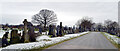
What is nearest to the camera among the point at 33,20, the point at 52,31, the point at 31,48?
the point at 31,48

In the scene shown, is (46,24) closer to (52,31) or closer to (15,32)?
(52,31)

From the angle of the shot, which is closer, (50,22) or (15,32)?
(15,32)

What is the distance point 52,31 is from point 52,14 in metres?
28.2

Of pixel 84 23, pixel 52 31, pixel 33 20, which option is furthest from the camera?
pixel 84 23

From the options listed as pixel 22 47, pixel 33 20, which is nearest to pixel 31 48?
pixel 22 47

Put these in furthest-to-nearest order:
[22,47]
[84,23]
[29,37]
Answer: [84,23]
[29,37]
[22,47]

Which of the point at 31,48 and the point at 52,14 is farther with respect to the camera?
the point at 52,14

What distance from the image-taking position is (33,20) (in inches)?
2290

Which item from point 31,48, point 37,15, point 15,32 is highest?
point 37,15

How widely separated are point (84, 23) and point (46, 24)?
→ 36751mm

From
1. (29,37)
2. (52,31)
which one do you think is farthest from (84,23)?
(29,37)

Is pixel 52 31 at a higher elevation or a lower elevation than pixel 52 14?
lower

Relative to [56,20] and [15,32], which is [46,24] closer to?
[56,20]

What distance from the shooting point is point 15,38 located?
15.7 metres
